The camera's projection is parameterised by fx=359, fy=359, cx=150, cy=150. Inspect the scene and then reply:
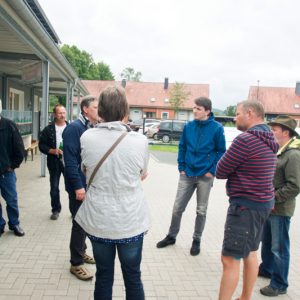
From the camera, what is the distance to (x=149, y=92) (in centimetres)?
5322

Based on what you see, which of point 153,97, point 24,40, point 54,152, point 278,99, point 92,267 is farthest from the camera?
point 153,97

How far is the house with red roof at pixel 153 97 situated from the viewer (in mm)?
50812

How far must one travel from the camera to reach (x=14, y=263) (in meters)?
3.95

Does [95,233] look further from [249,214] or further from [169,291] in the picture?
[169,291]

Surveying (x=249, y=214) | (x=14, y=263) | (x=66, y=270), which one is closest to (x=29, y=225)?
(x=14, y=263)

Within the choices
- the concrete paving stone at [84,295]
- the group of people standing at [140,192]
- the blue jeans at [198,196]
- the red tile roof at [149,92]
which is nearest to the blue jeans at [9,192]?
the group of people standing at [140,192]

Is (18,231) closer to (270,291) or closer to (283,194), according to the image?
(270,291)

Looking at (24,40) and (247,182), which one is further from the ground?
(24,40)

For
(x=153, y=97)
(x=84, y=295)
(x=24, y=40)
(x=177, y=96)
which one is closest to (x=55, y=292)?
(x=84, y=295)

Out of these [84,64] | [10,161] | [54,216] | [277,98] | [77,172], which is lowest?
[54,216]

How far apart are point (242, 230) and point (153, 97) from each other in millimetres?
50372

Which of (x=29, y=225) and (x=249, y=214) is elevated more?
(x=249, y=214)

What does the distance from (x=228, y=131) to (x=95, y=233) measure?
17178mm

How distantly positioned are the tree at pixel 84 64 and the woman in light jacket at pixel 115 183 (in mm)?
52682
